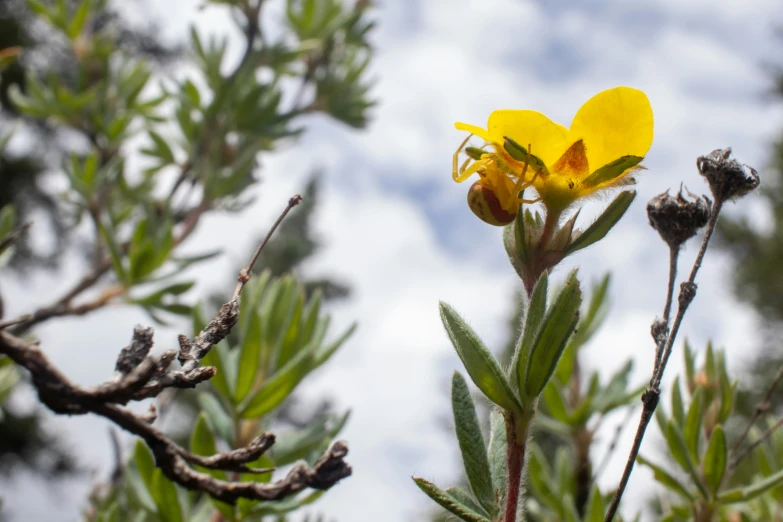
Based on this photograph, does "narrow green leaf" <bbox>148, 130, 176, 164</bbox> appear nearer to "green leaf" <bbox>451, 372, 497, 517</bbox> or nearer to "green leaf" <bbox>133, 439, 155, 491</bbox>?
"green leaf" <bbox>133, 439, 155, 491</bbox>

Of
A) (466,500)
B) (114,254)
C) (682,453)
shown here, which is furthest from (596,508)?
(114,254)

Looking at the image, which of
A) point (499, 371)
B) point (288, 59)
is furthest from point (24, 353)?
point (288, 59)

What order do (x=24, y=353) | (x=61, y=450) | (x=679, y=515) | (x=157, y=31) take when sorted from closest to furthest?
1. (x=24, y=353)
2. (x=679, y=515)
3. (x=157, y=31)
4. (x=61, y=450)

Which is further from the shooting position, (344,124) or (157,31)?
(157,31)

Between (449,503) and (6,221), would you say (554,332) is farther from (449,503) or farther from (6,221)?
(6,221)

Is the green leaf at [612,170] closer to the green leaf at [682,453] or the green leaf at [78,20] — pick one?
the green leaf at [682,453]

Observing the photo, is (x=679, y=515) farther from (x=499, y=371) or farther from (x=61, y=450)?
(x=61, y=450)
